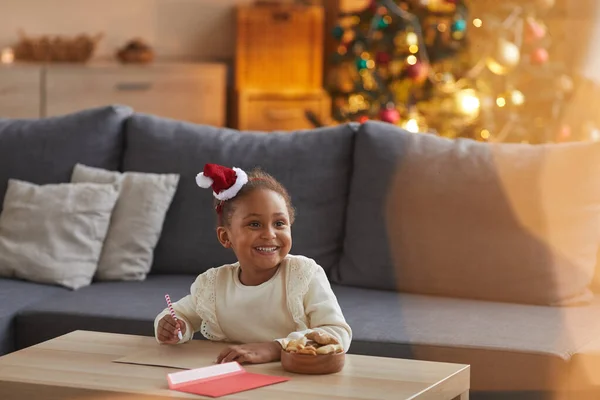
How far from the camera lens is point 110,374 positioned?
1.87 meters

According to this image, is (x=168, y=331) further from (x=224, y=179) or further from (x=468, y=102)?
(x=468, y=102)

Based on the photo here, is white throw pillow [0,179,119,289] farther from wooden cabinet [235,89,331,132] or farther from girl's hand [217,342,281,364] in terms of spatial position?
wooden cabinet [235,89,331,132]

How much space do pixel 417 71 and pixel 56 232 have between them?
7.35 ft

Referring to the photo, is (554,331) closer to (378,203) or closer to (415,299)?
(415,299)

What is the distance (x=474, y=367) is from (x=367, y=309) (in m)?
0.41

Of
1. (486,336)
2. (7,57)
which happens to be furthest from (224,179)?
(7,57)

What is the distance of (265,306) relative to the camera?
2117 millimetres

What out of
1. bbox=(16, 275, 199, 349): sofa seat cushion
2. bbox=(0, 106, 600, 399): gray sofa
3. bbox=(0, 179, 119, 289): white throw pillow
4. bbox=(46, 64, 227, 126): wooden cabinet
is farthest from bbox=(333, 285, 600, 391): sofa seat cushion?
bbox=(46, 64, 227, 126): wooden cabinet

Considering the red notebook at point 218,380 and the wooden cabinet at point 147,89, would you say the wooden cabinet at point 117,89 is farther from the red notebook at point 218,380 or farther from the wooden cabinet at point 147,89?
the red notebook at point 218,380

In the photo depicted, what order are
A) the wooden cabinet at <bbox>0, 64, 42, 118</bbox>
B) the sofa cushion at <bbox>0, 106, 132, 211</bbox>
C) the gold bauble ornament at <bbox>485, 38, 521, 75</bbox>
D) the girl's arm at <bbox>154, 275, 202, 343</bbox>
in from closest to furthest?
the girl's arm at <bbox>154, 275, 202, 343</bbox>, the sofa cushion at <bbox>0, 106, 132, 211</bbox>, the gold bauble ornament at <bbox>485, 38, 521, 75</bbox>, the wooden cabinet at <bbox>0, 64, 42, 118</bbox>

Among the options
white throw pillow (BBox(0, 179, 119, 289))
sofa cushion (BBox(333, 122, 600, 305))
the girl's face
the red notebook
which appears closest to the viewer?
the red notebook

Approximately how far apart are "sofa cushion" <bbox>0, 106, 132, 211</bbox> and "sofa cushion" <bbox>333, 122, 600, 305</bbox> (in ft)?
2.80

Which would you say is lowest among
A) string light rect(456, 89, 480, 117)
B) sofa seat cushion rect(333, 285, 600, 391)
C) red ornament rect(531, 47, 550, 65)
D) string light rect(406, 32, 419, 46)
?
sofa seat cushion rect(333, 285, 600, 391)

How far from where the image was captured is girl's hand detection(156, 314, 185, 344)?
6.94ft
